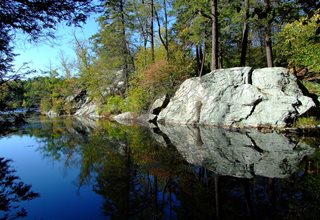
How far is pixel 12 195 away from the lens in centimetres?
514

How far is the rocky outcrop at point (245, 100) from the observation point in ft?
41.0

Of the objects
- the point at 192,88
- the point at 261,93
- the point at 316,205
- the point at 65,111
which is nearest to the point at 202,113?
the point at 192,88

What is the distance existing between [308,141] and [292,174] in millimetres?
4229

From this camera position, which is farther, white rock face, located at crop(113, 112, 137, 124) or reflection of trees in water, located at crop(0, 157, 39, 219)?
white rock face, located at crop(113, 112, 137, 124)

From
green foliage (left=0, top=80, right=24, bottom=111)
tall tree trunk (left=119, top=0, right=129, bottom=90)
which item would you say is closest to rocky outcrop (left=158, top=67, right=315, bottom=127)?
green foliage (left=0, top=80, right=24, bottom=111)

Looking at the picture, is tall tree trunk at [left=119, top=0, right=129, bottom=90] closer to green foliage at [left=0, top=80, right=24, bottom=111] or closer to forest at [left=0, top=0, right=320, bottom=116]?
forest at [left=0, top=0, right=320, bottom=116]

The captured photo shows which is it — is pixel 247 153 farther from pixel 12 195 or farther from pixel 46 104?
pixel 46 104

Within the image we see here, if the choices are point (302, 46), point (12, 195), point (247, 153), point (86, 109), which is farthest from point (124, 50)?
point (12, 195)

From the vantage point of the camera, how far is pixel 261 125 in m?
12.7

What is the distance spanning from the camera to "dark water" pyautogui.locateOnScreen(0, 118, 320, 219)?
431cm

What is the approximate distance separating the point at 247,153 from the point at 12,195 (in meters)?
5.92

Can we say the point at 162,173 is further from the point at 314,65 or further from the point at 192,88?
the point at 314,65

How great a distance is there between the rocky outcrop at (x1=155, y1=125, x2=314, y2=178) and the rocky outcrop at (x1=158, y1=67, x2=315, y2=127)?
6.82 feet

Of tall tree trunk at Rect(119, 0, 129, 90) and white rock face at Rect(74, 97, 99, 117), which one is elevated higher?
tall tree trunk at Rect(119, 0, 129, 90)
